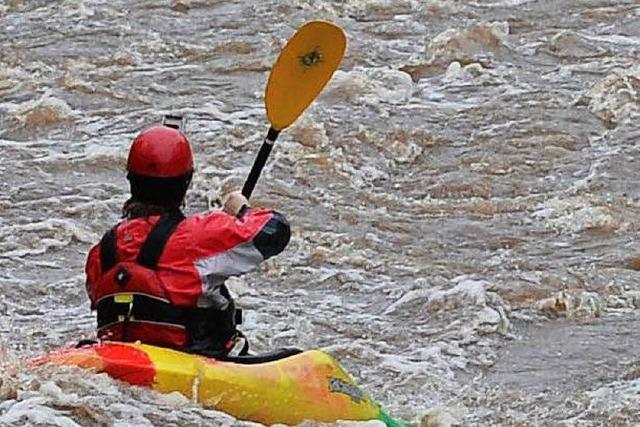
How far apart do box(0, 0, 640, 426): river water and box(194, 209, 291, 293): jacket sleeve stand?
0.40m

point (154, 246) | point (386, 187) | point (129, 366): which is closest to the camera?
point (129, 366)

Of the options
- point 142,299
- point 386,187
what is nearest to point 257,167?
point 142,299

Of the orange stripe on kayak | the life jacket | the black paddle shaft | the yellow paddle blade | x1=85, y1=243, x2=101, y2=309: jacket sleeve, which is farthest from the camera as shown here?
the yellow paddle blade

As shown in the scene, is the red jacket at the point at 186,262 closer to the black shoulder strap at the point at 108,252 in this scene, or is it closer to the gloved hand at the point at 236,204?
the black shoulder strap at the point at 108,252

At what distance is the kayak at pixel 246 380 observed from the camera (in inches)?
169

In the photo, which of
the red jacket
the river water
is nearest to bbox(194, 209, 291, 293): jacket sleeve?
the red jacket

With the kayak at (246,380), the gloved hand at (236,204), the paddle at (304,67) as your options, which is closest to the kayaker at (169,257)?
the kayak at (246,380)

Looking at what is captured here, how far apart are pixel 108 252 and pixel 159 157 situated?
302 mm

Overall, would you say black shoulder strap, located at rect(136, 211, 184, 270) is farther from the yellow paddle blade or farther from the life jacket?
the yellow paddle blade

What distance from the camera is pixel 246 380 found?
4.48 meters

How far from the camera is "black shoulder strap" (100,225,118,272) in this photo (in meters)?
4.52

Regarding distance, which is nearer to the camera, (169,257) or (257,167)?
(169,257)

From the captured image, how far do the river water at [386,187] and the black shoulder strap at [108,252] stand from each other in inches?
14.6

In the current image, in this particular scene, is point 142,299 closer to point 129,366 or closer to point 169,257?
point 169,257
